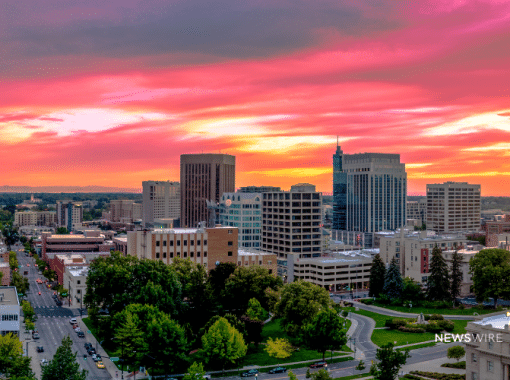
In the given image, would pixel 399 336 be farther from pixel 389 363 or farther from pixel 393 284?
pixel 393 284

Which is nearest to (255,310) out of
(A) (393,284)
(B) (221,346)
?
(B) (221,346)

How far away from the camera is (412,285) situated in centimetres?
13200

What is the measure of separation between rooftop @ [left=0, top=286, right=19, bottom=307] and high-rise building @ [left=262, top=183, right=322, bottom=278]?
80.0m

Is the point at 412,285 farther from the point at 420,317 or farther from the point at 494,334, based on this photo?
the point at 494,334

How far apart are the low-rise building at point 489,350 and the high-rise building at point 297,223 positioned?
103252 mm

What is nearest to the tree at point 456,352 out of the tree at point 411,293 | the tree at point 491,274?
the tree at point 491,274

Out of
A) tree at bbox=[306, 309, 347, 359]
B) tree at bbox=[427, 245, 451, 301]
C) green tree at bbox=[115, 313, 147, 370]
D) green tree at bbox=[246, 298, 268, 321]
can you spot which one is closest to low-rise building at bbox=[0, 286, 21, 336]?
green tree at bbox=[115, 313, 147, 370]

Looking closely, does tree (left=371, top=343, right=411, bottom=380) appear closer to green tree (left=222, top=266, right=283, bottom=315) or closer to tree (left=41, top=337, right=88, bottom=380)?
tree (left=41, top=337, right=88, bottom=380)

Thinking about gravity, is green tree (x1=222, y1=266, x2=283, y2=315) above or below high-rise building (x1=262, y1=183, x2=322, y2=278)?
below

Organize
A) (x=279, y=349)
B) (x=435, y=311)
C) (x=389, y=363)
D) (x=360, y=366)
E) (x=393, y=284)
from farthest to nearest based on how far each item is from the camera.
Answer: (x=393, y=284)
(x=435, y=311)
(x=279, y=349)
(x=360, y=366)
(x=389, y=363)

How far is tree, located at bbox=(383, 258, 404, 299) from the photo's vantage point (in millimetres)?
131875

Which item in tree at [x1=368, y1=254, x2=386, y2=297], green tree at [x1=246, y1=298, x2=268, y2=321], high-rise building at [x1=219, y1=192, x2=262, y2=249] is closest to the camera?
green tree at [x1=246, y1=298, x2=268, y2=321]

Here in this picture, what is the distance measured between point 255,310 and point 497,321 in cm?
4286

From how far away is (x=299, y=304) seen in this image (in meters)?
89.4
